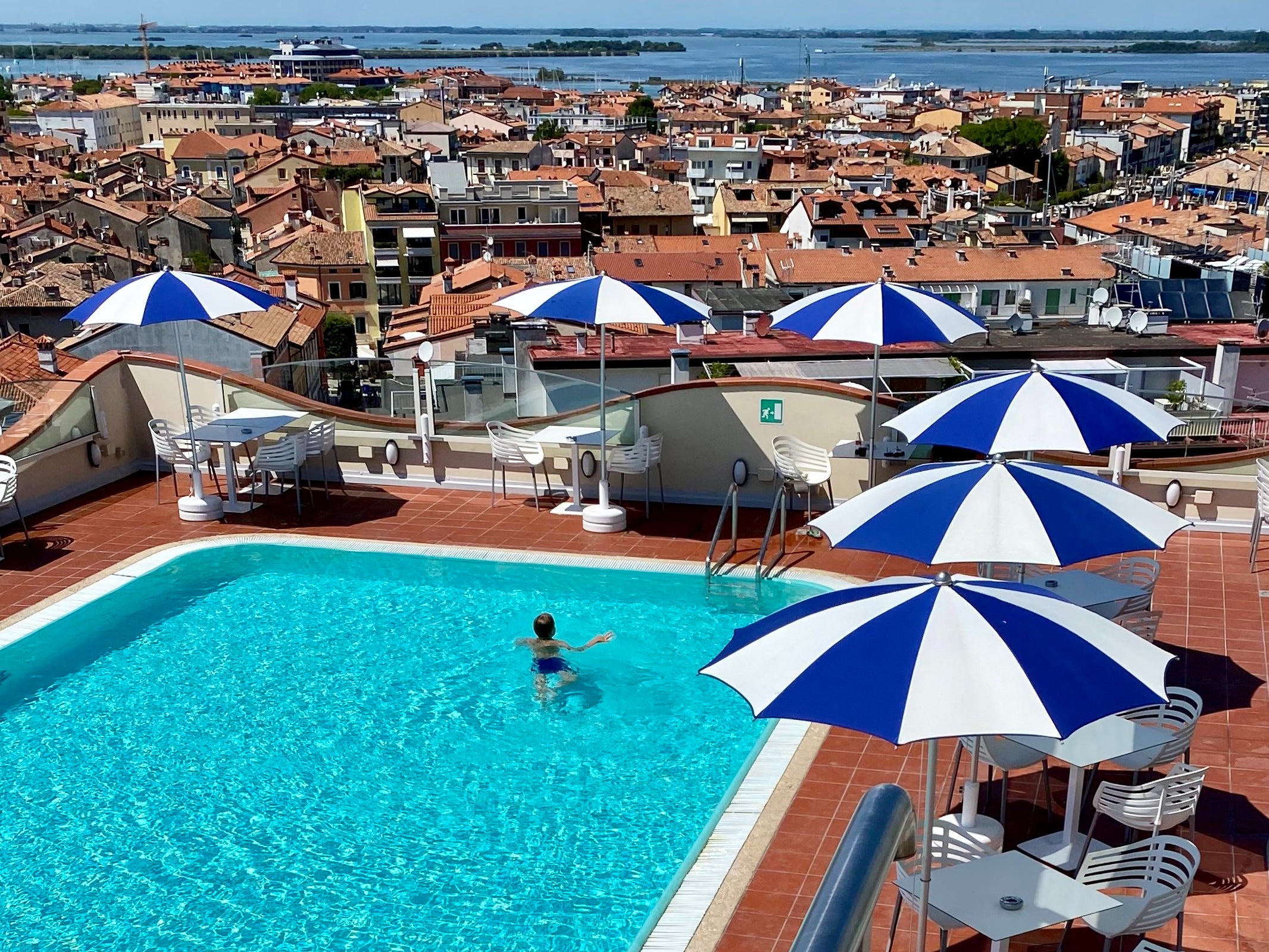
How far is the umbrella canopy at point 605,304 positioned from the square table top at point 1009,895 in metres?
6.31

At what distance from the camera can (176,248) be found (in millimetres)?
75125

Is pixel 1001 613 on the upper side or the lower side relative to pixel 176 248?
upper

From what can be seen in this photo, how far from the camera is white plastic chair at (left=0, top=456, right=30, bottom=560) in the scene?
433 inches

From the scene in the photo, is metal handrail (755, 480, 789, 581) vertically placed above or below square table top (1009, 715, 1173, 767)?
below

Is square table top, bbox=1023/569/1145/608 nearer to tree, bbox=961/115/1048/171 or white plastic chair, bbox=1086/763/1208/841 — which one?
white plastic chair, bbox=1086/763/1208/841

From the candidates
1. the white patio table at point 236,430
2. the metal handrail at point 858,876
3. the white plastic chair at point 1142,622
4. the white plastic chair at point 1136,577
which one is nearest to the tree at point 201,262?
the white patio table at point 236,430

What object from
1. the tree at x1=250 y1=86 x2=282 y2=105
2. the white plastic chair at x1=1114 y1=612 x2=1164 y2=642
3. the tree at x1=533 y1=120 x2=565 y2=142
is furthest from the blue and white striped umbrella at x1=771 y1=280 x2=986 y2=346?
the tree at x1=250 y1=86 x2=282 y2=105

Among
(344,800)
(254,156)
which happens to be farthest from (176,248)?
(344,800)

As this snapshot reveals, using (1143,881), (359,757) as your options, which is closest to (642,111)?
(359,757)

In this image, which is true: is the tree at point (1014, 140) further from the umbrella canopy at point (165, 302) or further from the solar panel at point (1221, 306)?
the umbrella canopy at point (165, 302)

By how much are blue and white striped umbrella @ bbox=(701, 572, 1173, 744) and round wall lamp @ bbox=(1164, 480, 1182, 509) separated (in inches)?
271

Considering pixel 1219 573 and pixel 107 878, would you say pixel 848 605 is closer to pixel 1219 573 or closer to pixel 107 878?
pixel 107 878

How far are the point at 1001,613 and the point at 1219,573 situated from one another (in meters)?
6.69

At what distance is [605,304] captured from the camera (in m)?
11.0
